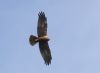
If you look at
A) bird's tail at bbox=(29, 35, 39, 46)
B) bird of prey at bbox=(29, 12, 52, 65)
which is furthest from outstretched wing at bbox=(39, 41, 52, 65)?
bird's tail at bbox=(29, 35, 39, 46)

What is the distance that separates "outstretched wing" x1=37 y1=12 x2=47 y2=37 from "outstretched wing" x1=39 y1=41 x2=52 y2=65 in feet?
2.55

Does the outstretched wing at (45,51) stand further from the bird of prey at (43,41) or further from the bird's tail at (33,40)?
the bird's tail at (33,40)

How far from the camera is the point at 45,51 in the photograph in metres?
24.6

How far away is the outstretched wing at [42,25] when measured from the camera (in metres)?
24.8

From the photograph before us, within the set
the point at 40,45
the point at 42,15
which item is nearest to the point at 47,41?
the point at 40,45

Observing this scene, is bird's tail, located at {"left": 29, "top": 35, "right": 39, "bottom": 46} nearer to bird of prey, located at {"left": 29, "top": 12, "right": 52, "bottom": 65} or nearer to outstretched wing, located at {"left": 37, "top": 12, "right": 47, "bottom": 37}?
bird of prey, located at {"left": 29, "top": 12, "right": 52, "bottom": 65}

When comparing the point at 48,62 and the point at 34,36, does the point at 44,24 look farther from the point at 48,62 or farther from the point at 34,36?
the point at 48,62

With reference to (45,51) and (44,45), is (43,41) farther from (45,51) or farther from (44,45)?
(45,51)

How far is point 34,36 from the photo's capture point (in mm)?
24578

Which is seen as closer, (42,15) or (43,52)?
(43,52)

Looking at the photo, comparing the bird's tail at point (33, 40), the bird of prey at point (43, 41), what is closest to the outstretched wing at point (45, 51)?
the bird of prey at point (43, 41)

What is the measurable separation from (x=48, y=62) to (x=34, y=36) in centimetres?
258

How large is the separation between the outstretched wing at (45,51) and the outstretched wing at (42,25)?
776mm

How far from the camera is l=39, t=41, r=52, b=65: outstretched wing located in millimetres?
24388
